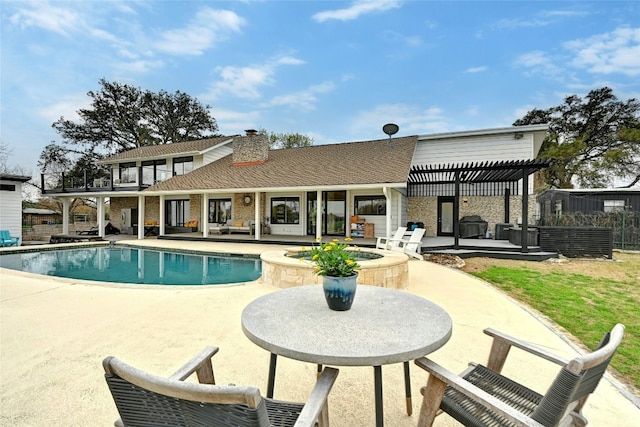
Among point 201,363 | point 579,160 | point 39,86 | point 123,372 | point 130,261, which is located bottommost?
point 130,261

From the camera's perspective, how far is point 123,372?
41.3 inches

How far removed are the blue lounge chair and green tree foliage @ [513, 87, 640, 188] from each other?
33156mm

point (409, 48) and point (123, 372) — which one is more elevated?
point (409, 48)

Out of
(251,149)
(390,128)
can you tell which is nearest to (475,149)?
(390,128)

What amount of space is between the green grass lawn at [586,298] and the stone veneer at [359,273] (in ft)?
7.40

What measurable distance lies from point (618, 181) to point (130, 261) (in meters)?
31.6

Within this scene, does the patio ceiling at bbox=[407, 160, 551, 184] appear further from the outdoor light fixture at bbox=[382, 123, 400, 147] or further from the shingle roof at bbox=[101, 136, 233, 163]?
the shingle roof at bbox=[101, 136, 233, 163]

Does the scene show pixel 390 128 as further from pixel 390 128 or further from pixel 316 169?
pixel 316 169

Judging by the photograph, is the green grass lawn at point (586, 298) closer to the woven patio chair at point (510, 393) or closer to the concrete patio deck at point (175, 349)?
the concrete patio deck at point (175, 349)

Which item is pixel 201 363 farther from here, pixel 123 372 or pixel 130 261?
pixel 130 261

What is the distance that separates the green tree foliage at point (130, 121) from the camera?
28.6m

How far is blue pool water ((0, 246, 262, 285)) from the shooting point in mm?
8219

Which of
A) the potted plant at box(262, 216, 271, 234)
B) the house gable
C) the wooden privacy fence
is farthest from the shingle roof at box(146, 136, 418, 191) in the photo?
the wooden privacy fence

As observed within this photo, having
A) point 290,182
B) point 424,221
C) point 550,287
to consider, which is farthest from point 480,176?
point 290,182
